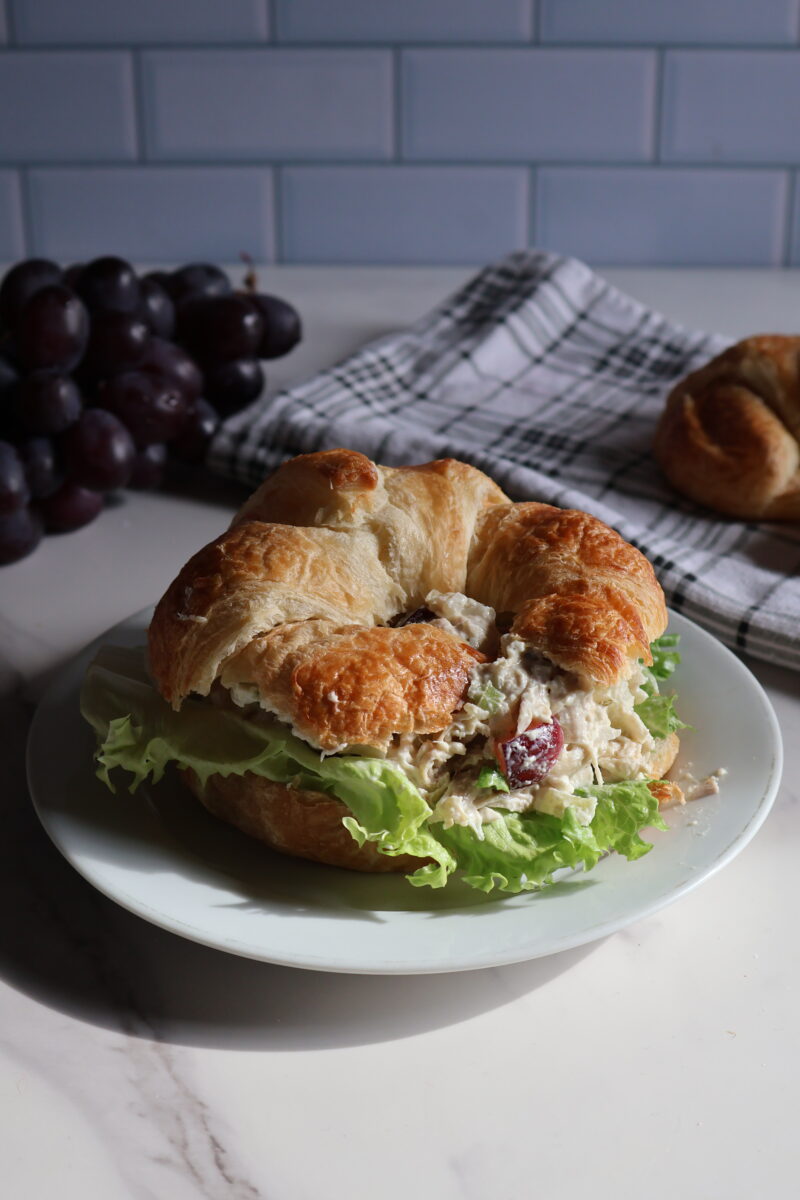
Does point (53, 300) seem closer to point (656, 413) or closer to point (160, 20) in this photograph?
point (656, 413)

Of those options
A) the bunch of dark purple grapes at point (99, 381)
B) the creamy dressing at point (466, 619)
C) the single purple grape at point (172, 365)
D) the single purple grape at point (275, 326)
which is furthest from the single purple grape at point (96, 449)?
the creamy dressing at point (466, 619)

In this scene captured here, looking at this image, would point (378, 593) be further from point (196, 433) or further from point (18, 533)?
point (196, 433)

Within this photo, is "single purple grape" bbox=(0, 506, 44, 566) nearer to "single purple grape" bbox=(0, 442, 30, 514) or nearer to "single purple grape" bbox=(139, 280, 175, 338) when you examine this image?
"single purple grape" bbox=(0, 442, 30, 514)

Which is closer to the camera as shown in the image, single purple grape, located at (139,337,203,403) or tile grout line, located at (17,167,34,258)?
single purple grape, located at (139,337,203,403)

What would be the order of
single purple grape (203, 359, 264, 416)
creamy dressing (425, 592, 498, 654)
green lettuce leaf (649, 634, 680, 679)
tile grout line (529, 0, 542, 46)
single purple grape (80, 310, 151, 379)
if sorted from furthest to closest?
tile grout line (529, 0, 542, 46), single purple grape (203, 359, 264, 416), single purple grape (80, 310, 151, 379), green lettuce leaf (649, 634, 680, 679), creamy dressing (425, 592, 498, 654)

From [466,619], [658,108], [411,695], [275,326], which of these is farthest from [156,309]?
[658,108]

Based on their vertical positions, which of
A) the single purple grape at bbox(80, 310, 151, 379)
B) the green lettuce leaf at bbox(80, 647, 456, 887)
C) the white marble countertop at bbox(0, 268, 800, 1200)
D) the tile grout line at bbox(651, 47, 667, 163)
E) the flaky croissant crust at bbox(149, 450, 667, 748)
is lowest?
the white marble countertop at bbox(0, 268, 800, 1200)

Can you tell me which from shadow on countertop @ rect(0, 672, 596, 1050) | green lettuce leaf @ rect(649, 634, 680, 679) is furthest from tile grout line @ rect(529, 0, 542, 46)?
shadow on countertop @ rect(0, 672, 596, 1050)
